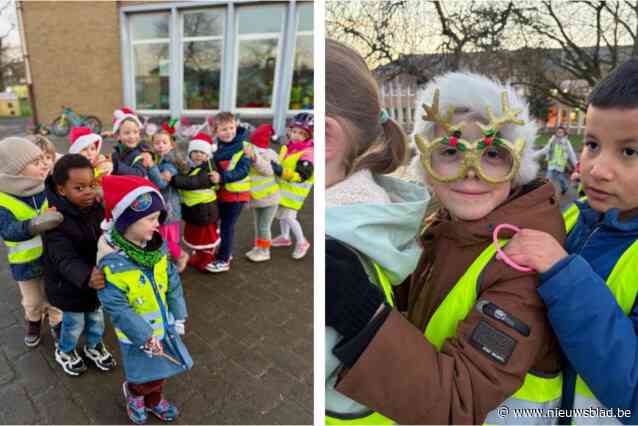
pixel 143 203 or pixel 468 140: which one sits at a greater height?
pixel 468 140

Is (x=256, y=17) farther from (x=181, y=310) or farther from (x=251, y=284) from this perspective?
(x=181, y=310)

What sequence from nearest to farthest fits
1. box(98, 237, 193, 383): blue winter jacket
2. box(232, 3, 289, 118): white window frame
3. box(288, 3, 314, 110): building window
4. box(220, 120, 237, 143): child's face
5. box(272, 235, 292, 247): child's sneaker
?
box(98, 237, 193, 383): blue winter jacket < box(220, 120, 237, 143): child's face < box(272, 235, 292, 247): child's sneaker < box(288, 3, 314, 110): building window < box(232, 3, 289, 118): white window frame

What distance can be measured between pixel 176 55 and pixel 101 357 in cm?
960

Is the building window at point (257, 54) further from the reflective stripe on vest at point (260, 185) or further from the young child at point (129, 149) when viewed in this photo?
the young child at point (129, 149)

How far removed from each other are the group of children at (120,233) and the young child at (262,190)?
5.9 inches

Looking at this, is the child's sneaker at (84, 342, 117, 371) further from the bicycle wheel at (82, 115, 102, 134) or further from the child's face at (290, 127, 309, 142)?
the bicycle wheel at (82, 115, 102, 134)

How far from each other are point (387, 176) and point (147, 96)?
1186 centimetres

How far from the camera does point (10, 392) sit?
8.39ft

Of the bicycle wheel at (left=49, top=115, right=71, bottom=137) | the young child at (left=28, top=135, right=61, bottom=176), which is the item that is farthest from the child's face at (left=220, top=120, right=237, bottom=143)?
the bicycle wheel at (left=49, top=115, right=71, bottom=137)

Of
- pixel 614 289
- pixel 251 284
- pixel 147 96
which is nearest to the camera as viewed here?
pixel 614 289

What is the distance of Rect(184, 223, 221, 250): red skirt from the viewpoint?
4059mm

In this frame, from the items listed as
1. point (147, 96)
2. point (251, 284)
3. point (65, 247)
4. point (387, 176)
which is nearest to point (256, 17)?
point (147, 96)

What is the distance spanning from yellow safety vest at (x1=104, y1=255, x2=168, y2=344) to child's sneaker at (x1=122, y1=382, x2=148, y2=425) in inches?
16.3

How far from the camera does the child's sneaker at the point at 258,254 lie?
4555 millimetres
